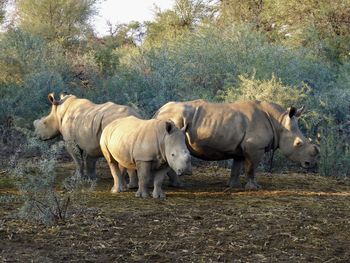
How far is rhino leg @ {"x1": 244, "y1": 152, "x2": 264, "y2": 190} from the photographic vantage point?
29.9 feet

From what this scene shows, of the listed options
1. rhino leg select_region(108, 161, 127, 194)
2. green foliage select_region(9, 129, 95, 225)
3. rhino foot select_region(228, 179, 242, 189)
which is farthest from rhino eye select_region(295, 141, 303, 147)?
green foliage select_region(9, 129, 95, 225)

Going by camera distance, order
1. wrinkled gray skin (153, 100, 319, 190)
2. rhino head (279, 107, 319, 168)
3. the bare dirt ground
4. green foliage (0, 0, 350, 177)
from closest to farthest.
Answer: the bare dirt ground
wrinkled gray skin (153, 100, 319, 190)
rhino head (279, 107, 319, 168)
green foliage (0, 0, 350, 177)

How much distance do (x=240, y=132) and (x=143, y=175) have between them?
1.78 meters

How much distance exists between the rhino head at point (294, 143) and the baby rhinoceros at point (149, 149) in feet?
6.48

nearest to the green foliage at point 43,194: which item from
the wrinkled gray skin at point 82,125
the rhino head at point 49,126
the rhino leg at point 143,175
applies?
the rhino leg at point 143,175

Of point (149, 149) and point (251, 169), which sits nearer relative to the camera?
point (149, 149)

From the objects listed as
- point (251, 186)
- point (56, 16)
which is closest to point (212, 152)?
→ point (251, 186)

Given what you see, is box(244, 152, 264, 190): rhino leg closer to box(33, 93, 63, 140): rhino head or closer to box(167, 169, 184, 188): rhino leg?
box(167, 169, 184, 188): rhino leg

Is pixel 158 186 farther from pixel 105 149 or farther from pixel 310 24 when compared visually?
pixel 310 24

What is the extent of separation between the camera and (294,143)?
30.7ft

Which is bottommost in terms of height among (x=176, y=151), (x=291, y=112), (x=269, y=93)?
(x=176, y=151)

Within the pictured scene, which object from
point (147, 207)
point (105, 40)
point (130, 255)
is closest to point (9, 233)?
point (130, 255)

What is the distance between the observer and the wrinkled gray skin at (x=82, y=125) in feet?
30.4

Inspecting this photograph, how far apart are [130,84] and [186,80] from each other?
124 cm
